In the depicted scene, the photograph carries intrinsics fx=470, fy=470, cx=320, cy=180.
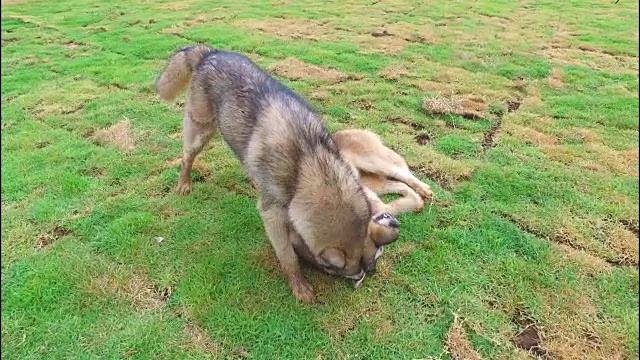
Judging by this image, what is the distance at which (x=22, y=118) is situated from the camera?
794cm

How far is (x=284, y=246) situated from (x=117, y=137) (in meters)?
4.06

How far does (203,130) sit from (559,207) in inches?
A: 165

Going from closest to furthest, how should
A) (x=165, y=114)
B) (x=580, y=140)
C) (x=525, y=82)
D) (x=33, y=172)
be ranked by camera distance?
(x=33, y=172) → (x=580, y=140) → (x=165, y=114) → (x=525, y=82)

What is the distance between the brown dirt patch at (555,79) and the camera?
8751mm

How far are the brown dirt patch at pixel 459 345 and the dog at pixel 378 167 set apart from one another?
185 centimetres

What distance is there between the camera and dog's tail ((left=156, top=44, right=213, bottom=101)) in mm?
6062

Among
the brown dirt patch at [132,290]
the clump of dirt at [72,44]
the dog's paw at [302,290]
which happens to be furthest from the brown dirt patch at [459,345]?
the clump of dirt at [72,44]

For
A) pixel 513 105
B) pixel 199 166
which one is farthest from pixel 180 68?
pixel 513 105

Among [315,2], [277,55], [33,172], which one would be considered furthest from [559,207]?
[315,2]

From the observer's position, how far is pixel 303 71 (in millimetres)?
9578

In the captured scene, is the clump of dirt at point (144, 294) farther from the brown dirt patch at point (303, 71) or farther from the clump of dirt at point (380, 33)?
the clump of dirt at point (380, 33)

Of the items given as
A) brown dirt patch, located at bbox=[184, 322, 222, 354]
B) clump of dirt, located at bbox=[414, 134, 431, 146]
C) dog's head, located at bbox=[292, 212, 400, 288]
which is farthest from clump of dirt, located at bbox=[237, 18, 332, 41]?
brown dirt patch, located at bbox=[184, 322, 222, 354]

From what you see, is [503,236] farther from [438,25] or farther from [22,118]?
[438,25]

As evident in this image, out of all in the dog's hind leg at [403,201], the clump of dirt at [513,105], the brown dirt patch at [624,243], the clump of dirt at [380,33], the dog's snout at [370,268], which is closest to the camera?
the dog's snout at [370,268]
